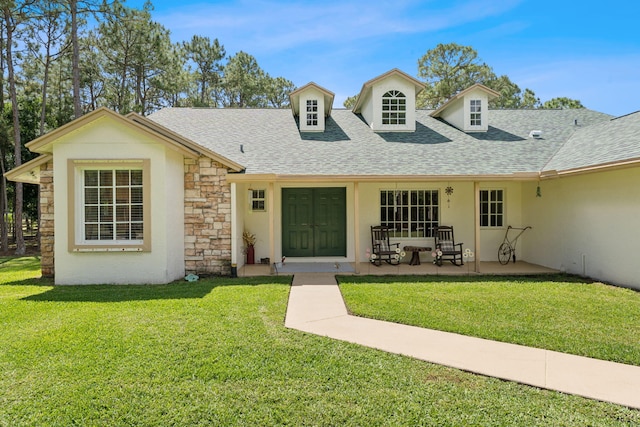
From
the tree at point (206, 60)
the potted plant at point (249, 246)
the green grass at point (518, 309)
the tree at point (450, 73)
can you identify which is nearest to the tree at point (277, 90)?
the tree at point (206, 60)

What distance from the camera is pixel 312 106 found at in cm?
1193

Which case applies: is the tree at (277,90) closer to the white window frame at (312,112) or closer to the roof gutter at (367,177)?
the white window frame at (312,112)

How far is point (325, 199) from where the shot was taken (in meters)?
10.6

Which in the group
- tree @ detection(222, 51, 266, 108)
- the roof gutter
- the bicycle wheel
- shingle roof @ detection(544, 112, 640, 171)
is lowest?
the bicycle wheel

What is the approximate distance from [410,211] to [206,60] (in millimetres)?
22171

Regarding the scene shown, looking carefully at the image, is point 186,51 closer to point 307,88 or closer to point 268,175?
point 307,88

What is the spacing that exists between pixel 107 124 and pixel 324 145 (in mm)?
5499

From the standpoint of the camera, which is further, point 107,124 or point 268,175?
point 268,175

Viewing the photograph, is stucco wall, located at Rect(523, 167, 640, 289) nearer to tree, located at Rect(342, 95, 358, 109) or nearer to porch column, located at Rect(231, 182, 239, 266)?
porch column, located at Rect(231, 182, 239, 266)

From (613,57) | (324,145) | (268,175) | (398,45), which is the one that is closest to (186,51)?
(398,45)

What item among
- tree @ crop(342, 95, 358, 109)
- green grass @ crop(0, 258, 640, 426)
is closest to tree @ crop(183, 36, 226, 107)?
tree @ crop(342, 95, 358, 109)

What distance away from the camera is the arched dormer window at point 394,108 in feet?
39.2

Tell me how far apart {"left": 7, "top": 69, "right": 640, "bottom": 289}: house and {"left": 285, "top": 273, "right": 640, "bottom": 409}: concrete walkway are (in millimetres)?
3628

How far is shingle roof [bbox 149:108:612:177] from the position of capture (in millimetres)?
9336
